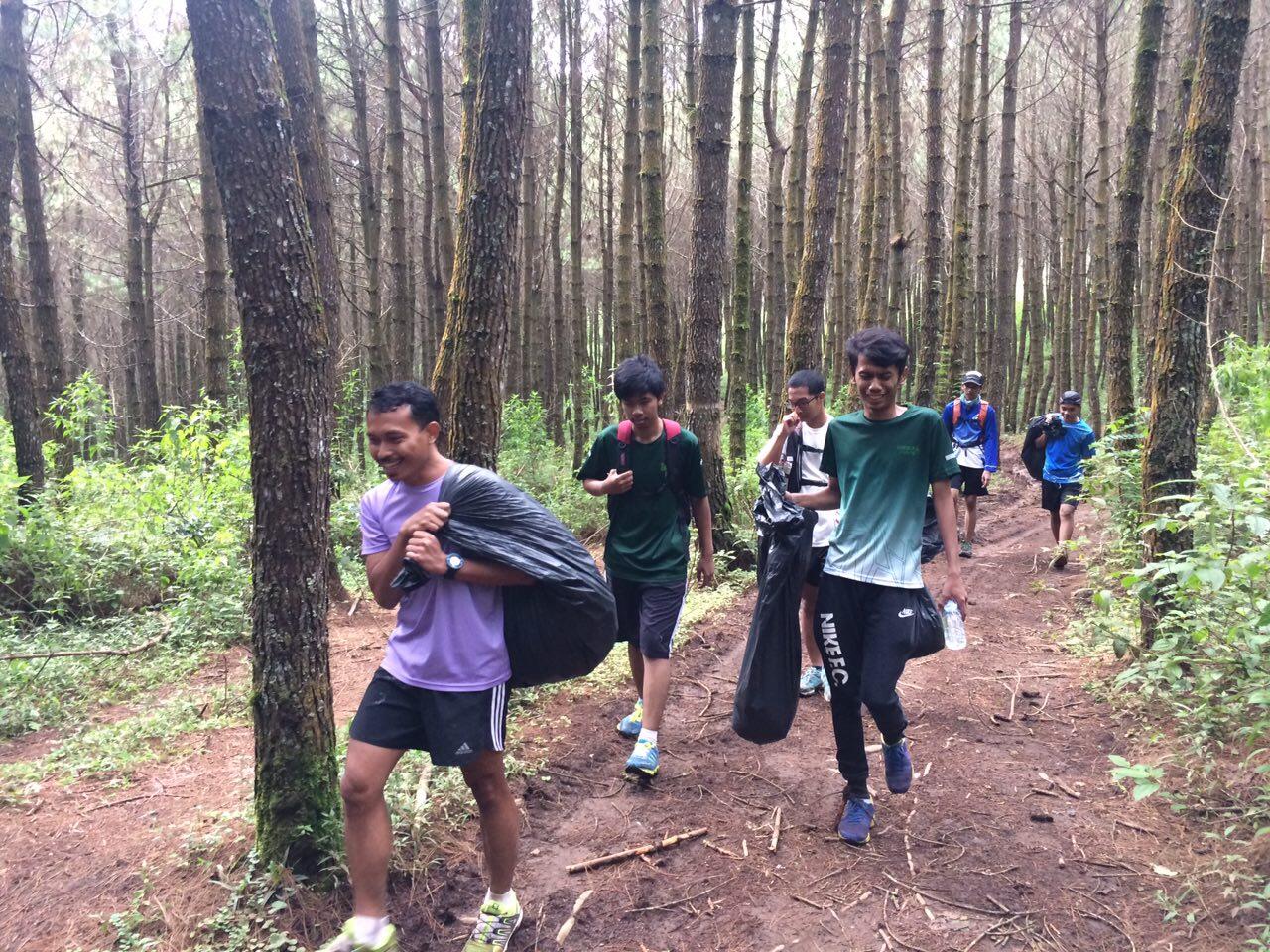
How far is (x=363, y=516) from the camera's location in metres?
2.77

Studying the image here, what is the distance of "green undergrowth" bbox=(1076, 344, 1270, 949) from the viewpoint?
2961 mm

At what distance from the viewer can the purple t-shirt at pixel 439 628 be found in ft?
8.59

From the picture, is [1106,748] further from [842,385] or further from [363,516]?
[842,385]

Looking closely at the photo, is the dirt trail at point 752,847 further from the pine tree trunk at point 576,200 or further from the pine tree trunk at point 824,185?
the pine tree trunk at point 576,200

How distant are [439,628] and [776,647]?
59.8 inches

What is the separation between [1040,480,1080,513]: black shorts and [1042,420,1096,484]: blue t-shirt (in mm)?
52

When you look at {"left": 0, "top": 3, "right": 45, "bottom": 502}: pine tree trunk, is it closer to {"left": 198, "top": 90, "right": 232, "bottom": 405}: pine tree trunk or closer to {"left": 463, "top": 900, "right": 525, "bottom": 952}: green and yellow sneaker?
{"left": 198, "top": 90, "right": 232, "bottom": 405}: pine tree trunk

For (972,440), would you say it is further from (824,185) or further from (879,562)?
(879,562)

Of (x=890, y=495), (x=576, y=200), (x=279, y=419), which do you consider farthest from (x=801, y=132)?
(x=279, y=419)

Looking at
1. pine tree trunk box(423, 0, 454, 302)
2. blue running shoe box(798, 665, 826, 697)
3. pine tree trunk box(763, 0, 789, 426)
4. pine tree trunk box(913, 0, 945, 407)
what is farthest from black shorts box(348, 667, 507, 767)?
pine tree trunk box(763, 0, 789, 426)

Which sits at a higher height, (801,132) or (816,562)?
Answer: (801,132)

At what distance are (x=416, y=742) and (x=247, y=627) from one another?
190 inches

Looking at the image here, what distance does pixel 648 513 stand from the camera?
4184mm

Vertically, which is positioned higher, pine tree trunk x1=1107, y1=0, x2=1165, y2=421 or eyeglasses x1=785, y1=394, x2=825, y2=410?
pine tree trunk x1=1107, y1=0, x2=1165, y2=421
